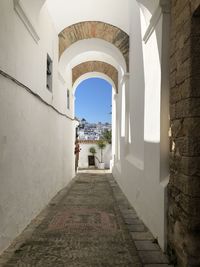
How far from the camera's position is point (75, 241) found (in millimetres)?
4688

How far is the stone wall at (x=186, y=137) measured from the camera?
3248 millimetres

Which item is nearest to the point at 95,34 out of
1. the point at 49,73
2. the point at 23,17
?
the point at 49,73

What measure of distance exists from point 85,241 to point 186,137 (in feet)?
7.49

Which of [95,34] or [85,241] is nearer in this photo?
[85,241]

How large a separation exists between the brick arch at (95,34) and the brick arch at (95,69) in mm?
4517

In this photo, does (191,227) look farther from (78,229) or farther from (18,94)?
(18,94)

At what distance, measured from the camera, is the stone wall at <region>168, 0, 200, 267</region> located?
3248 millimetres

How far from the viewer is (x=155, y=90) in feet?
16.4

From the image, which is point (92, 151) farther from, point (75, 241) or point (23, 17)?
point (23, 17)

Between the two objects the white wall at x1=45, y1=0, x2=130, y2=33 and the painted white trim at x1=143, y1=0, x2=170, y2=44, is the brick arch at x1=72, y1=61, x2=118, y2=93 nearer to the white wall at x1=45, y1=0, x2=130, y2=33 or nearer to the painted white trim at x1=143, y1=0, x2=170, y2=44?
the white wall at x1=45, y1=0, x2=130, y2=33

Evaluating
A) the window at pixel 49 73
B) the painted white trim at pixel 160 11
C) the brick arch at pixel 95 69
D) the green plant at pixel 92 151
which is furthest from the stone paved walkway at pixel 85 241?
the green plant at pixel 92 151

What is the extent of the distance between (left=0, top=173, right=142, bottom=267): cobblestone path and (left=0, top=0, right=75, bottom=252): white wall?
9.3 inches

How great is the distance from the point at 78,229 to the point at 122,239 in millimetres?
857

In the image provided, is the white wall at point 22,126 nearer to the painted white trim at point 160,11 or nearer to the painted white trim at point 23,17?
the painted white trim at point 23,17
